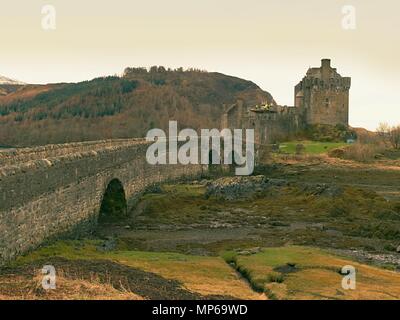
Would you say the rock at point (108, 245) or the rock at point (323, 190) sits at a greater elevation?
the rock at point (323, 190)

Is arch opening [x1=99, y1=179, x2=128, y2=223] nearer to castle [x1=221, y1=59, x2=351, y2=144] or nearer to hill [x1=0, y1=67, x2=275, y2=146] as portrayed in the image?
castle [x1=221, y1=59, x2=351, y2=144]

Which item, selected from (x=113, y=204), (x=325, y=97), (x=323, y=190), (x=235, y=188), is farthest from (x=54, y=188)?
(x=325, y=97)

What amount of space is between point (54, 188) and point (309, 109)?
76.6 m

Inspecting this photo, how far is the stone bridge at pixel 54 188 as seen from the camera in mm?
19078

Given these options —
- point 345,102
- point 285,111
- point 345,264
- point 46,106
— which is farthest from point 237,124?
point 46,106

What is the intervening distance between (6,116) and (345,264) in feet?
514

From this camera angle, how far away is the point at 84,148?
1359 inches

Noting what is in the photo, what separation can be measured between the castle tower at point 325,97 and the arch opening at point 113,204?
62426mm

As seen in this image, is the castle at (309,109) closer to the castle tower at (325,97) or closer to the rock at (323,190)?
the castle tower at (325,97)

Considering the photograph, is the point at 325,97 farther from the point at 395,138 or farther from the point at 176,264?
the point at 176,264

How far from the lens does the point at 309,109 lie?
315ft

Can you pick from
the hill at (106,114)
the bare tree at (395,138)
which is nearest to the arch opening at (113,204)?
the bare tree at (395,138)

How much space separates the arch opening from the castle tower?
62.4 metres

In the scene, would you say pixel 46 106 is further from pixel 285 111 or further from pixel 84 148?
pixel 84 148
